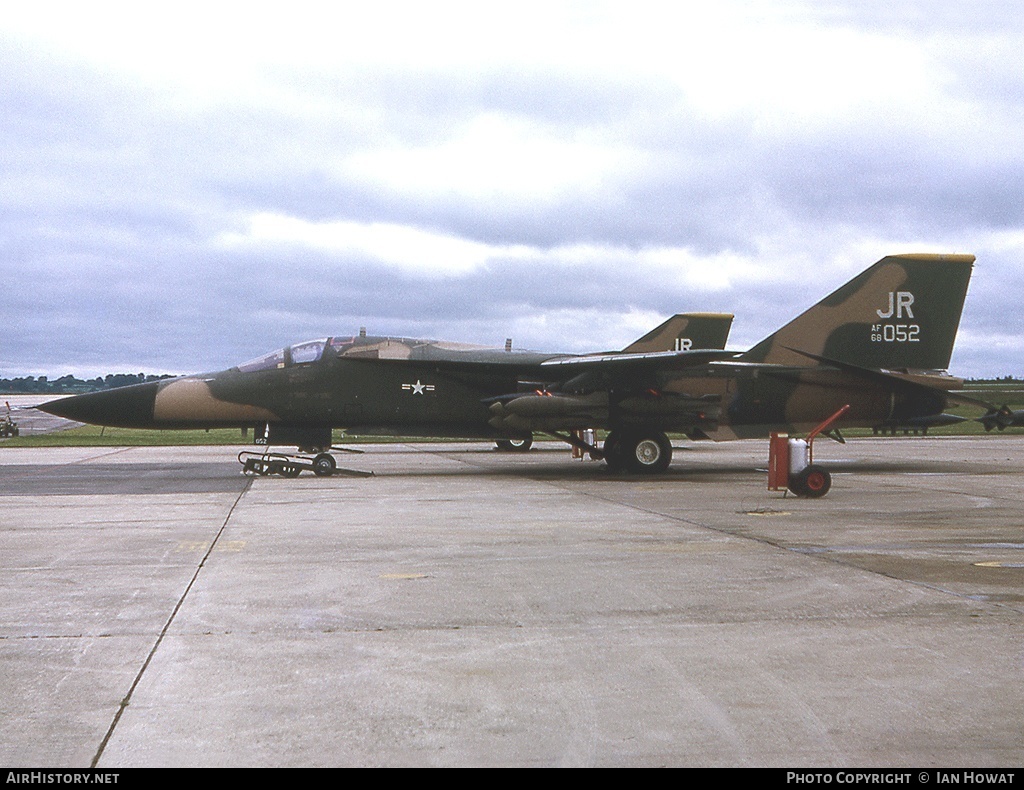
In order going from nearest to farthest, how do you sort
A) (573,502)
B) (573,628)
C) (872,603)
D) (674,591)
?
(573,628), (872,603), (674,591), (573,502)

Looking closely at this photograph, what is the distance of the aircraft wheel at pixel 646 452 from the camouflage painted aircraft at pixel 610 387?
0.02 m

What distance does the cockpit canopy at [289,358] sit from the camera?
1758cm

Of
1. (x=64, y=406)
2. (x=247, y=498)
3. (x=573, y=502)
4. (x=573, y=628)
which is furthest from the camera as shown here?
(x=64, y=406)

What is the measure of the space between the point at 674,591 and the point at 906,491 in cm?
900

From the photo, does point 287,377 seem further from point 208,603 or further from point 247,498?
point 208,603

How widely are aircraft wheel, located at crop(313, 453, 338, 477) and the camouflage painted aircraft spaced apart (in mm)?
19

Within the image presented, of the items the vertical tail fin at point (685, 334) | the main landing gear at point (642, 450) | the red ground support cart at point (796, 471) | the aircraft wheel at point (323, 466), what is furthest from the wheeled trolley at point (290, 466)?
the vertical tail fin at point (685, 334)

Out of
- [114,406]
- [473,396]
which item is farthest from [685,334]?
[114,406]

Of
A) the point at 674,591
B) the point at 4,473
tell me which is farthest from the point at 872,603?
the point at 4,473

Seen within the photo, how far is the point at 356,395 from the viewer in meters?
17.6

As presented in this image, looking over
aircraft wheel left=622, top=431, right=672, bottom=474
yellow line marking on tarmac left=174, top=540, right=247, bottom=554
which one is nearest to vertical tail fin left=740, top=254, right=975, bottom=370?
aircraft wheel left=622, top=431, right=672, bottom=474

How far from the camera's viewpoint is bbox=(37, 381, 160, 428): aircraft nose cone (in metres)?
16.9

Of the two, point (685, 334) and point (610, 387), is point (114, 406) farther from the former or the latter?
point (685, 334)

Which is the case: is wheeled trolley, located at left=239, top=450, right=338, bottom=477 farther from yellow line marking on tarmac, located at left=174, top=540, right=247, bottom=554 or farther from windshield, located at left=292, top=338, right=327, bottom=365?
yellow line marking on tarmac, located at left=174, top=540, right=247, bottom=554
